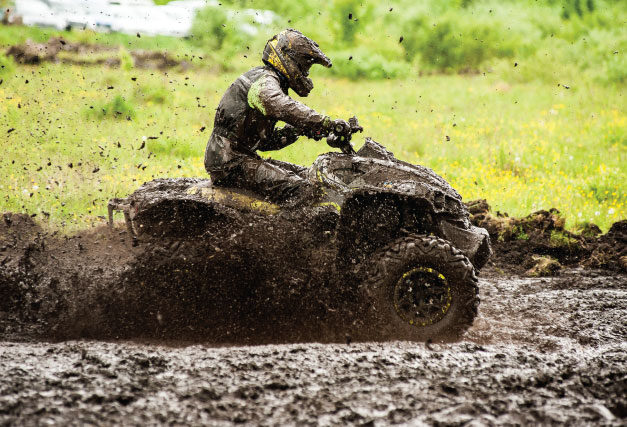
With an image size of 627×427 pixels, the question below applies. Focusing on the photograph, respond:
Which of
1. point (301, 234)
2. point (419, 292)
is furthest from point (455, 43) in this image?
point (419, 292)

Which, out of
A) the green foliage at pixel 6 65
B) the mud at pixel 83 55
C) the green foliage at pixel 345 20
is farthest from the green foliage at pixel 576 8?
the green foliage at pixel 6 65

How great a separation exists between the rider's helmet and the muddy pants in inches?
32.3

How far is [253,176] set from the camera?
5.37 metres

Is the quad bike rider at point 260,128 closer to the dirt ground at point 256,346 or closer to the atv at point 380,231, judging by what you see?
the atv at point 380,231

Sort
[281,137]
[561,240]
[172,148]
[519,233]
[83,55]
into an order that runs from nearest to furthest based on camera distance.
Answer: [281,137]
[561,240]
[519,233]
[172,148]
[83,55]

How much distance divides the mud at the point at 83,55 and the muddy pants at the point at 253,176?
1092 cm

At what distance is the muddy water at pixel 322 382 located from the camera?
3.52 m

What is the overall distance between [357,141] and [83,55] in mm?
9967

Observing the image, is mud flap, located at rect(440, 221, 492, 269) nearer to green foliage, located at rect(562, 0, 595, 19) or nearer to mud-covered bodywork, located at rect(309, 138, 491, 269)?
mud-covered bodywork, located at rect(309, 138, 491, 269)

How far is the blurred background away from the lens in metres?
9.63

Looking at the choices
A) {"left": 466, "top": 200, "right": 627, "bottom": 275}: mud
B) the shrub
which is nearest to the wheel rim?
{"left": 466, "top": 200, "right": 627, "bottom": 275}: mud

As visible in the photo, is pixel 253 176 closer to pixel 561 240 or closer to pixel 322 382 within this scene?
pixel 322 382

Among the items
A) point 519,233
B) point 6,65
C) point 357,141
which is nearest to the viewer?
point 519,233

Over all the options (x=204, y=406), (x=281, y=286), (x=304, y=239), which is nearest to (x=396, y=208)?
(x=304, y=239)
